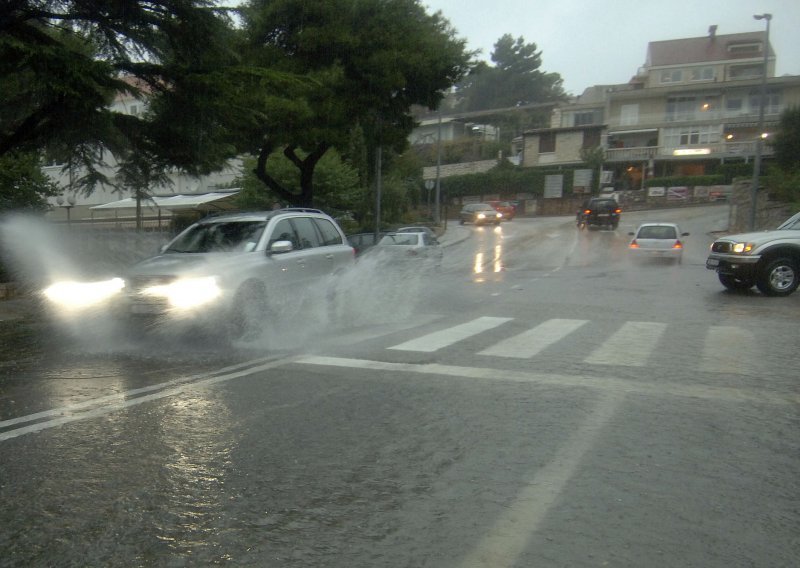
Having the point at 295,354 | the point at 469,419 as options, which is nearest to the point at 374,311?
the point at 295,354

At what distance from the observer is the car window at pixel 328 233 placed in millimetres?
11632

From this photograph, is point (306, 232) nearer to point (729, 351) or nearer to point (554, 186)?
point (729, 351)

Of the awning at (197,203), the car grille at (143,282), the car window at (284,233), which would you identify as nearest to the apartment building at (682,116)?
the awning at (197,203)

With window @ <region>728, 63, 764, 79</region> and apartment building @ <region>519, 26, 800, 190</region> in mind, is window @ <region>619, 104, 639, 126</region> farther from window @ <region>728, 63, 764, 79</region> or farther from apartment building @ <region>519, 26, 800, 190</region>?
window @ <region>728, 63, 764, 79</region>

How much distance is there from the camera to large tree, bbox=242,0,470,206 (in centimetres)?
2000

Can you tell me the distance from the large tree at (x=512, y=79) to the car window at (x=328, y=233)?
80206 millimetres

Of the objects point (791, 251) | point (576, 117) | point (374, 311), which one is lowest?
point (374, 311)

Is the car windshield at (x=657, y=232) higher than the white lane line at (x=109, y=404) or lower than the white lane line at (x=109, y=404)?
higher

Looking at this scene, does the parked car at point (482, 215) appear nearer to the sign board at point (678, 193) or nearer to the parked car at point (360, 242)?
the sign board at point (678, 193)

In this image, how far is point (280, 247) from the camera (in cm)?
978

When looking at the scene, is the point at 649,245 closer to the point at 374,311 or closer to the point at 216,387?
the point at 374,311

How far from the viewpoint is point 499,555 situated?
3.46 m

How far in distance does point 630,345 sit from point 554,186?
54383mm

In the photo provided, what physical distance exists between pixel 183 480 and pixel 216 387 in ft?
7.96
